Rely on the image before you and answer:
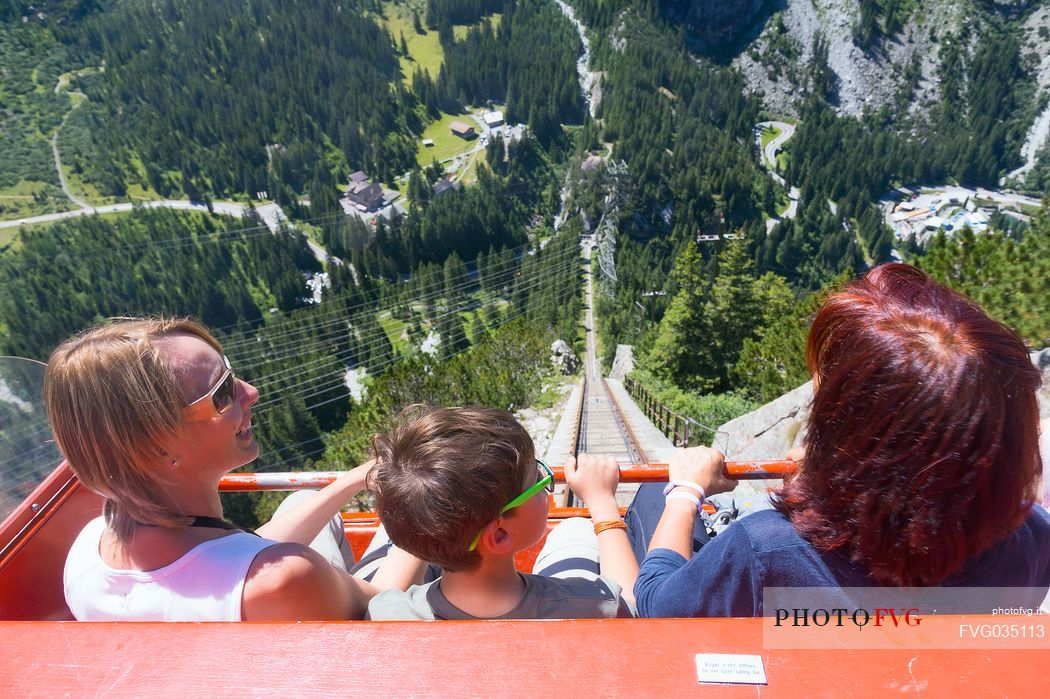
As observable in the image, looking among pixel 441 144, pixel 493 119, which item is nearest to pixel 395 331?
pixel 441 144

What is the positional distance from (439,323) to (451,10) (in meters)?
90.8

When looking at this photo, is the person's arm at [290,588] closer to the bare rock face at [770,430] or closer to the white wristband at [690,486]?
the white wristband at [690,486]

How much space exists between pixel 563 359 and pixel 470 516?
45199 mm

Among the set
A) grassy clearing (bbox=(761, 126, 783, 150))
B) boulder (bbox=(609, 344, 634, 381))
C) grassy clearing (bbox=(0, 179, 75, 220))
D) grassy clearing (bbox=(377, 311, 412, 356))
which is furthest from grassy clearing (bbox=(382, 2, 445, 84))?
boulder (bbox=(609, 344, 634, 381))

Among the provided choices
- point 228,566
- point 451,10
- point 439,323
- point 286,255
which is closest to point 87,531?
point 228,566

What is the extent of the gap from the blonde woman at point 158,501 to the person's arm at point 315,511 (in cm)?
45

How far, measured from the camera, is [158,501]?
154cm

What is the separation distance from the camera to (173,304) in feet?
241

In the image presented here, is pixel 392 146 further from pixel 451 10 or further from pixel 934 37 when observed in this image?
pixel 934 37

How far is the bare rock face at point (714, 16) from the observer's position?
11525cm

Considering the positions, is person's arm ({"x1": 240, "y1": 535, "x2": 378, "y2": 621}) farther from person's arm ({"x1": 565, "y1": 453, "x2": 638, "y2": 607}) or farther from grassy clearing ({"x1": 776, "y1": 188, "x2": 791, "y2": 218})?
grassy clearing ({"x1": 776, "y1": 188, "x2": 791, "y2": 218})

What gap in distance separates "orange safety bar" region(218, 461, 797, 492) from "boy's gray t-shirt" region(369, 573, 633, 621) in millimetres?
485

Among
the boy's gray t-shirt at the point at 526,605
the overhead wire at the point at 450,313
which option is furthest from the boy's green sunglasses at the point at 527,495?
the overhead wire at the point at 450,313

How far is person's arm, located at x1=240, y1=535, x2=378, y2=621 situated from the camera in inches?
55.1
